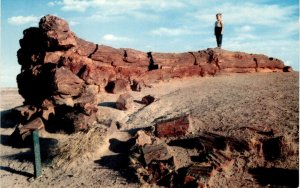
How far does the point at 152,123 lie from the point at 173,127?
1466mm

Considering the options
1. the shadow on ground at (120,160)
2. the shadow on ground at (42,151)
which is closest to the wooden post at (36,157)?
the shadow on ground at (42,151)

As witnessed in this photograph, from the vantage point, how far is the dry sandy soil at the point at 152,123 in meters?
7.48

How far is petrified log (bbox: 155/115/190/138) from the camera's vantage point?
31.0 feet

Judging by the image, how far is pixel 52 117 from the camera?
12.3 meters

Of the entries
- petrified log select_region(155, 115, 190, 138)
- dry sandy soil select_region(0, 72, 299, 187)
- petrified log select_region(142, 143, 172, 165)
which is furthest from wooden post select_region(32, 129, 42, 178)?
petrified log select_region(155, 115, 190, 138)

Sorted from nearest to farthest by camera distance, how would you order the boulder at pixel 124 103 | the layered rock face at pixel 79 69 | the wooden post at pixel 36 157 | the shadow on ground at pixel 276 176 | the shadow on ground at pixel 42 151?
1. the shadow on ground at pixel 276 176
2. the wooden post at pixel 36 157
3. the shadow on ground at pixel 42 151
4. the layered rock face at pixel 79 69
5. the boulder at pixel 124 103

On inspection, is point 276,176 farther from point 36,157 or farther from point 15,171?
point 15,171

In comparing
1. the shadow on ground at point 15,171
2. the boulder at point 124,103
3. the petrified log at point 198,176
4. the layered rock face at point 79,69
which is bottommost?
Result: the shadow on ground at point 15,171

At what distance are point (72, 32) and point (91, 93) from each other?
3133 millimetres

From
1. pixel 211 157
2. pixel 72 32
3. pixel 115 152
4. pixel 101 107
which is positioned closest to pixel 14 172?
pixel 115 152

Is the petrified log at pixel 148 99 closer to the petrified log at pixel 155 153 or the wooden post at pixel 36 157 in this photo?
the petrified log at pixel 155 153

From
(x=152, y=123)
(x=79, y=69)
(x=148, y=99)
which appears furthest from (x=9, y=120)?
(x=152, y=123)

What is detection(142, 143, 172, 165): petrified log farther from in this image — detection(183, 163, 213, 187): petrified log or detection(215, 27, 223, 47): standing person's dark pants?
detection(215, 27, 223, 47): standing person's dark pants

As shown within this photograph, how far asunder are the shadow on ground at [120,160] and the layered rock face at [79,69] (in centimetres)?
191
